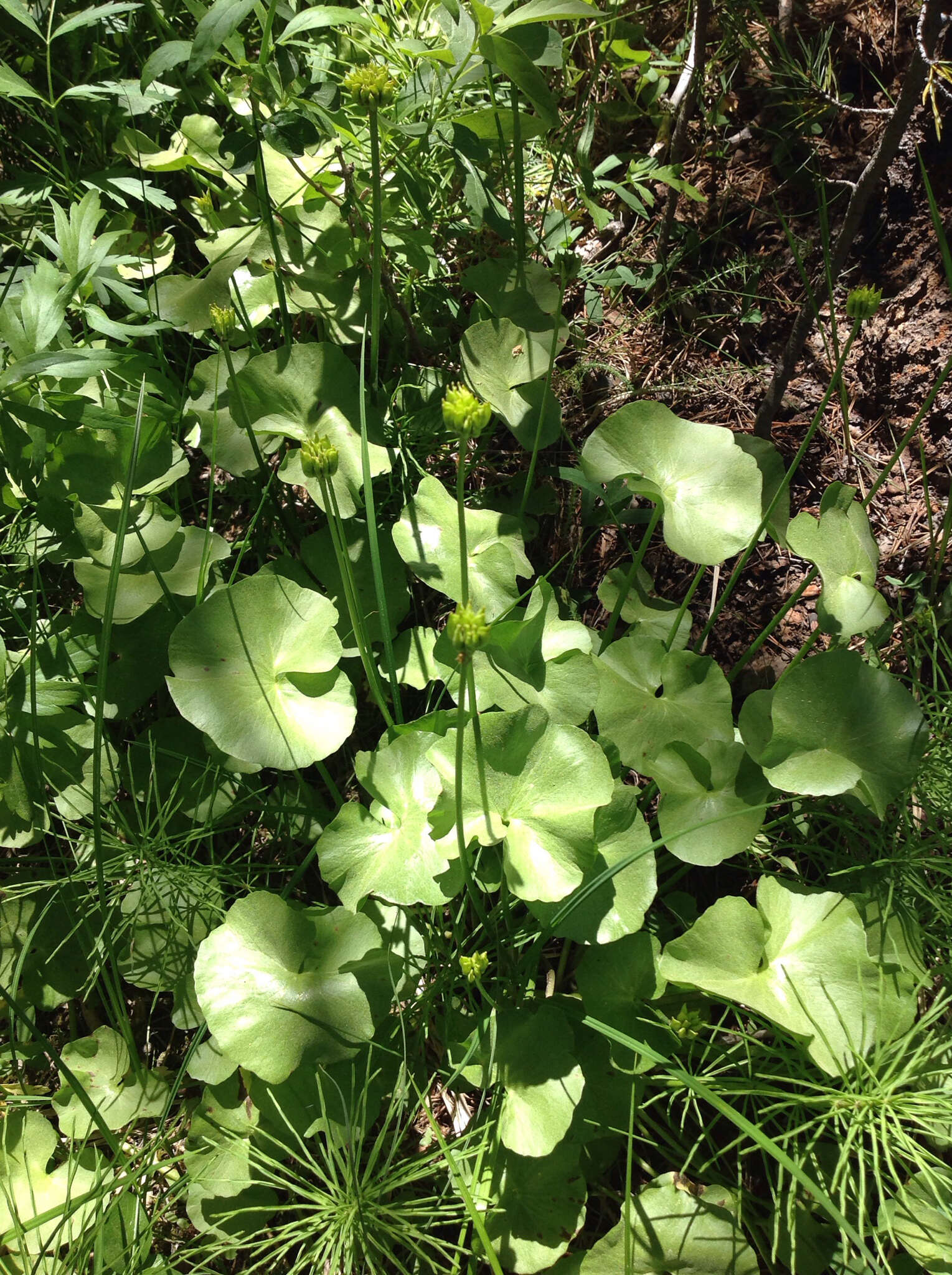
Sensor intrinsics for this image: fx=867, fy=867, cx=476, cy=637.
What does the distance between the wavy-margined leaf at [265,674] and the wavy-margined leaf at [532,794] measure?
18 cm

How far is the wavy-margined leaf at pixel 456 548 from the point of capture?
123 centimetres

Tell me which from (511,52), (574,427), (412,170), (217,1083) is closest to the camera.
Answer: (511,52)

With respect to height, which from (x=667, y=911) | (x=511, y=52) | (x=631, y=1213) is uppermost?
(x=511, y=52)

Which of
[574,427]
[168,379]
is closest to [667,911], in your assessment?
[574,427]

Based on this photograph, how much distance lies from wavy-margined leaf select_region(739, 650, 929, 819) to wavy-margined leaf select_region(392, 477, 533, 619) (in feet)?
1.30

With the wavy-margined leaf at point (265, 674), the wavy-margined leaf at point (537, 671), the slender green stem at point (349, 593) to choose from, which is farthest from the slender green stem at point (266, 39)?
the wavy-margined leaf at point (537, 671)

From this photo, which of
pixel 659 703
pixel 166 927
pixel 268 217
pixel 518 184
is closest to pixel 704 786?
pixel 659 703

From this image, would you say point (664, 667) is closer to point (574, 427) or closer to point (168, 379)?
point (574, 427)

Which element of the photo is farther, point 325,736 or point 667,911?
point 667,911

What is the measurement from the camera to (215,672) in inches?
45.1

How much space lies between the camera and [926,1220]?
3.40 ft

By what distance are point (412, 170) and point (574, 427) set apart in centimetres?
52

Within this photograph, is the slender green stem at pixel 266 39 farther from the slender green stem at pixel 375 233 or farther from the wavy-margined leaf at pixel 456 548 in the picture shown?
the wavy-margined leaf at pixel 456 548

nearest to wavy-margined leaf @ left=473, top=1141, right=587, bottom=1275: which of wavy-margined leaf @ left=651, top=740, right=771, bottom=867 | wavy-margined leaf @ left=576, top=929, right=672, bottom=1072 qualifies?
wavy-margined leaf @ left=576, top=929, right=672, bottom=1072
